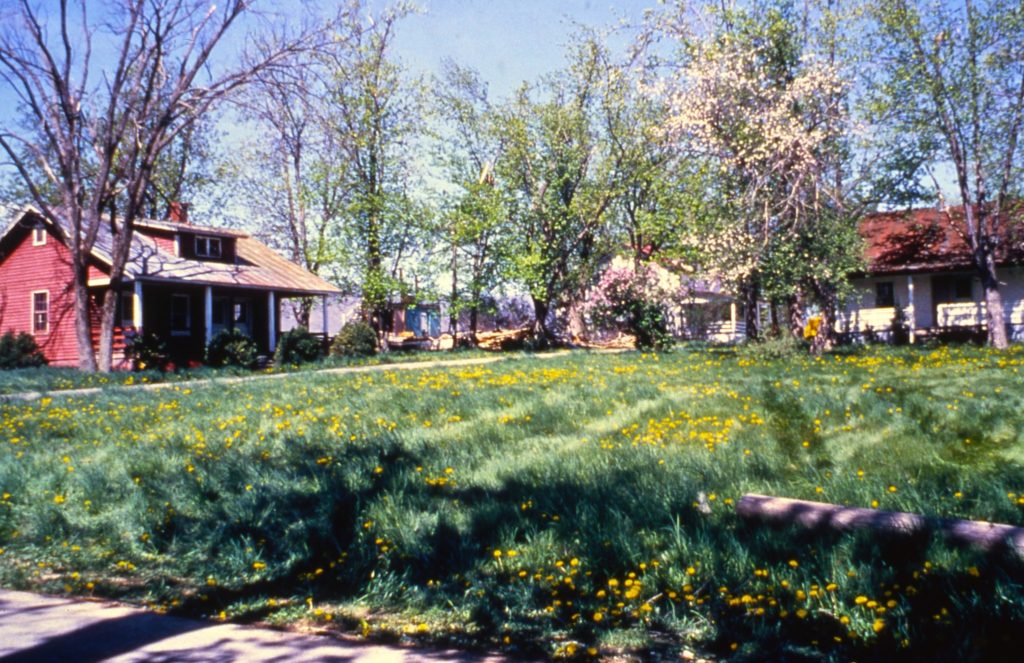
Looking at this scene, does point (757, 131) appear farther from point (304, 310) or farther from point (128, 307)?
point (304, 310)

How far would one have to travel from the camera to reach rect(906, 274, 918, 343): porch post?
106ft

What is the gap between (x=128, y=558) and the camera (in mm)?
5887

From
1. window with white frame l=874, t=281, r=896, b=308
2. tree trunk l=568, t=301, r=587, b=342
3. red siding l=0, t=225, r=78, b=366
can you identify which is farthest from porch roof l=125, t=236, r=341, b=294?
window with white frame l=874, t=281, r=896, b=308

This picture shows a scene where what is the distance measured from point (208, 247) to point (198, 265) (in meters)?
1.58

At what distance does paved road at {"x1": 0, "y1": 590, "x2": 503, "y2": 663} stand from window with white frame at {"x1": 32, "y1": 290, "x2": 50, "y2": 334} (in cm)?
2805

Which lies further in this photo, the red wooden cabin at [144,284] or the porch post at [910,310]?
the porch post at [910,310]

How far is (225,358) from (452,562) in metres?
23.1

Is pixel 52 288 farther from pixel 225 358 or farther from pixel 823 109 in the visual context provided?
pixel 823 109

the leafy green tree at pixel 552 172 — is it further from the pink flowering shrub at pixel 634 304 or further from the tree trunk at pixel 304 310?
the tree trunk at pixel 304 310

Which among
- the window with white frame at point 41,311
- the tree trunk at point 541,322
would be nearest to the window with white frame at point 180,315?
the window with white frame at point 41,311

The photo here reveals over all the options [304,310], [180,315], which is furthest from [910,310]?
[304,310]

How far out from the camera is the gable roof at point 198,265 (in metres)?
27.4

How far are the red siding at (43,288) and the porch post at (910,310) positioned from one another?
31138 millimetres

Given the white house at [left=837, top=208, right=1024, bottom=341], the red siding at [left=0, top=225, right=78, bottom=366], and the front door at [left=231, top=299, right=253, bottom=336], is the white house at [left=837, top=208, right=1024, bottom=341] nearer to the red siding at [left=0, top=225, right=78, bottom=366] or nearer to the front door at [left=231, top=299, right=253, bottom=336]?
the front door at [left=231, top=299, right=253, bottom=336]
